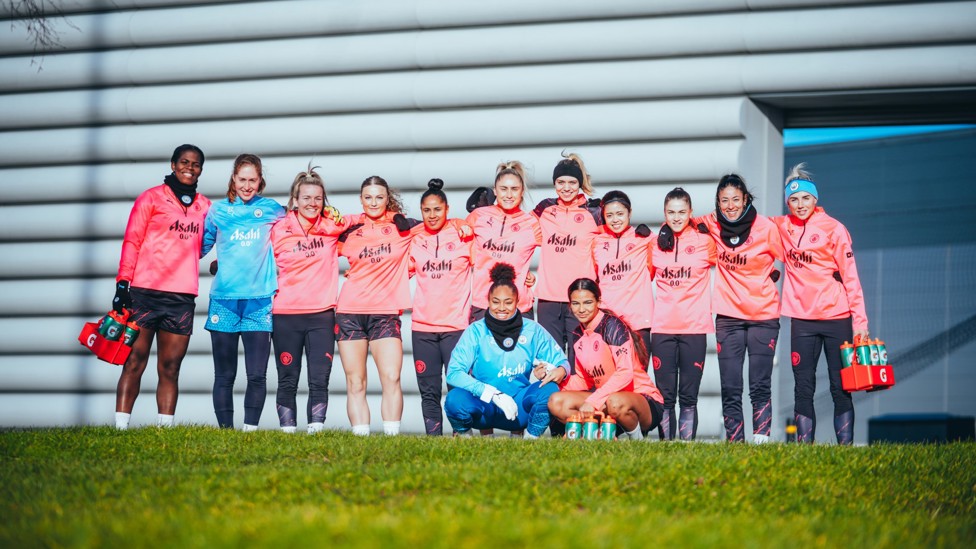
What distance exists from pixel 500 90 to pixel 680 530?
7.53 m

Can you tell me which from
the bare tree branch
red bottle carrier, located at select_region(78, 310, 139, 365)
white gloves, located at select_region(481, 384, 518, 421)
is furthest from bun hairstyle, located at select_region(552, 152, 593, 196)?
the bare tree branch

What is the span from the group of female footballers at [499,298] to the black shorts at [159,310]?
0.04 feet

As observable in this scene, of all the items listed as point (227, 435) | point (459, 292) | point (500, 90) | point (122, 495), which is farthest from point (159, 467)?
point (500, 90)

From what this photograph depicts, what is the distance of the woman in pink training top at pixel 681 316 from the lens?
9461mm

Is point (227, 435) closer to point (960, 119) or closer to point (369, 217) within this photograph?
point (369, 217)

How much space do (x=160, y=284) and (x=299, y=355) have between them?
136 centimetres

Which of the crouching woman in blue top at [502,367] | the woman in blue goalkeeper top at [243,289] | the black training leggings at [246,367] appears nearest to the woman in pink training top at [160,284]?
the woman in blue goalkeeper top at [243,289]

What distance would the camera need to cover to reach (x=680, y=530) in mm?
4832

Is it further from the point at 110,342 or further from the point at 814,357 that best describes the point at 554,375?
the point at 110,342

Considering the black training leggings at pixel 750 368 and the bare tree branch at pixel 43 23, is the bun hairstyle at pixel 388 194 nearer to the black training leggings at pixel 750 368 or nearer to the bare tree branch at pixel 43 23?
the black training leggings at pixel 750 368

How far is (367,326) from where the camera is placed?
9.76 m

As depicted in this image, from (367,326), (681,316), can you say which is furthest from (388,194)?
(681,316)

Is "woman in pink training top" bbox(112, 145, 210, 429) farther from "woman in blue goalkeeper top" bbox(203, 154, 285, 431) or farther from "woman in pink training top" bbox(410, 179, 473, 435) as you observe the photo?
"woman in pink training top" bbox(410, 179, 473, 435)

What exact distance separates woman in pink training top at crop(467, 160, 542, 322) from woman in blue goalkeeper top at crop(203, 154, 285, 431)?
1.82m
